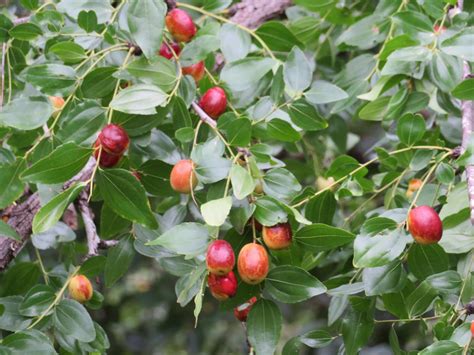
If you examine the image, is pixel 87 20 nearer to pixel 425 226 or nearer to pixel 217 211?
pixel 217 211

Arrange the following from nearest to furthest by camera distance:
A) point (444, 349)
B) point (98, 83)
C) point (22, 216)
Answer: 1. point (444, 349)
2. point (98, 83)
3. point (22, 216)

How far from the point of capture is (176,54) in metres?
1.50

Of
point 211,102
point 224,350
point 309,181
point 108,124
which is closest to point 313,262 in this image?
point 211,102

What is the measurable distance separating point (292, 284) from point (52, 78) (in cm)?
49

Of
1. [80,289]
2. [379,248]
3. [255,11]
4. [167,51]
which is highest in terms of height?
[167,51]

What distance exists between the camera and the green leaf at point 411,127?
1417 millimetres

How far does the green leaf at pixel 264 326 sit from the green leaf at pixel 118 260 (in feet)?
1.05

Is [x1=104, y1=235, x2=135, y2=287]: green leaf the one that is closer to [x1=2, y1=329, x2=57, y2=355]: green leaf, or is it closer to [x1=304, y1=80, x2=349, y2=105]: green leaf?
[x1=2, y1=329, x2=57, y2=355]: green leaf

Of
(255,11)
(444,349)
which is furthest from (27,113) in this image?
(255,11)

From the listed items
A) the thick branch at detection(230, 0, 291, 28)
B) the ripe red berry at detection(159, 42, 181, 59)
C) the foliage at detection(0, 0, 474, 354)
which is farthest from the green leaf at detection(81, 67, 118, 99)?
the thick branch at detection(230, 0, 291, 28)

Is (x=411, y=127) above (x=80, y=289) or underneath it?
above

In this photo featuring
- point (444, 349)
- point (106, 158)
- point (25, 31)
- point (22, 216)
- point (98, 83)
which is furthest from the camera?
point (22, 216)

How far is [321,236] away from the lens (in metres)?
1.25

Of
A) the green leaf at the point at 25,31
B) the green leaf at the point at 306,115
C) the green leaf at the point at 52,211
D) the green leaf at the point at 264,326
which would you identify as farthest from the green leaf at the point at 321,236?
the green leaf at the point at 25,31
